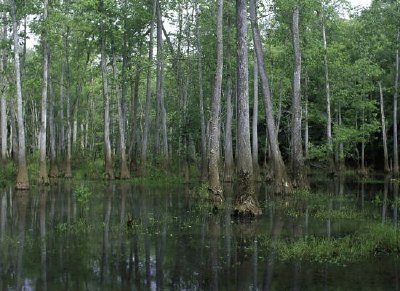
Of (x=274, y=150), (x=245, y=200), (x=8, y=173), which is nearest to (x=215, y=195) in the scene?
(x=245, y=200)

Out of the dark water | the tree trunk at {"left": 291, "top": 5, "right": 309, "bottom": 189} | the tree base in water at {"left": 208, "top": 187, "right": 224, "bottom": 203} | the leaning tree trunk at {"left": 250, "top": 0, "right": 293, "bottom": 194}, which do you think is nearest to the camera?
the dark water

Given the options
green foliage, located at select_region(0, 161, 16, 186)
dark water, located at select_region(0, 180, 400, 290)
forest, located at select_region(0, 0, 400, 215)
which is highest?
forest, located at select_region(0, 0, 400, 215)

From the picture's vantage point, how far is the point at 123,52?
33375 millimetres

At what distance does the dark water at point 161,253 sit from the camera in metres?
7.19

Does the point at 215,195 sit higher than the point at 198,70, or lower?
lower

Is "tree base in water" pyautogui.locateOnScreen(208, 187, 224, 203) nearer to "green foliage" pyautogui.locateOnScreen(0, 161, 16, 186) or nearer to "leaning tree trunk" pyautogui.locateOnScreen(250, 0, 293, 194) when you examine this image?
"leaning tree trunk" pyautogui.locateOnScreen(250, 0, 293, 194)

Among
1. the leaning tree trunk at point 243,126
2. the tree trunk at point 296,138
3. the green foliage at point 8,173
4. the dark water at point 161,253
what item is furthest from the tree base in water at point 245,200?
the green foliage at point 8,173

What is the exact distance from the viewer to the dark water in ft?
23.6

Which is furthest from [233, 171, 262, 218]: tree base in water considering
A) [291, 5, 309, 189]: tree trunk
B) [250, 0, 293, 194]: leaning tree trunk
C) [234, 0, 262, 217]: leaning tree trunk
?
[291, 5, 309, 189]: tree trunk

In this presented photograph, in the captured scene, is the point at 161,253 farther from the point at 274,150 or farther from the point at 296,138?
the point at 296,138

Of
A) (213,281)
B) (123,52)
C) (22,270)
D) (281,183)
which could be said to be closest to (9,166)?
(123,52)

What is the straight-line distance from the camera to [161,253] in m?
9.13

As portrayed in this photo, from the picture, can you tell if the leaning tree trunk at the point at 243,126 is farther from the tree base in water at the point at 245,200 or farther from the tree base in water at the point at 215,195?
the tree base in water at the point at 215,195

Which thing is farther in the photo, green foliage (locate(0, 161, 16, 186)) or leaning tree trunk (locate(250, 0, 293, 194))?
green foliage (locate(0, 161, 16, 186))
